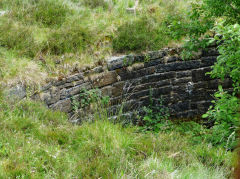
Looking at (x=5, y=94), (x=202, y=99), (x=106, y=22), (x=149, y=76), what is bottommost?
(x=202, y=99)

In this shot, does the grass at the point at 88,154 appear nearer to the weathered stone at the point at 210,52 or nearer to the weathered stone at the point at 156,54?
the weathered stone at the point at 156,54

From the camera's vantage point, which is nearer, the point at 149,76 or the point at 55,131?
the point at 55,131

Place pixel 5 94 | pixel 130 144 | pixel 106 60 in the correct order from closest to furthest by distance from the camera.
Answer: pixel 130 144
pixel 5 94
pixel 106 60

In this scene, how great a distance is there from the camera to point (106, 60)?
610 centimetres

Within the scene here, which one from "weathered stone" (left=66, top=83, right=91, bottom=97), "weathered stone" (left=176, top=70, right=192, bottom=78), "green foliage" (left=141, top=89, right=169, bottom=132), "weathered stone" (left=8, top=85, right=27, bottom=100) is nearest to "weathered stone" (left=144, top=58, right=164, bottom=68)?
"weathered stone" (left=176, top=70, right=192, bottom=78)

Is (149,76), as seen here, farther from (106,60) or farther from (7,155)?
(7,155)

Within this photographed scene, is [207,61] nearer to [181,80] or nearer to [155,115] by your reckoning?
[181,80]

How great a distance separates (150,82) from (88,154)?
375 cm

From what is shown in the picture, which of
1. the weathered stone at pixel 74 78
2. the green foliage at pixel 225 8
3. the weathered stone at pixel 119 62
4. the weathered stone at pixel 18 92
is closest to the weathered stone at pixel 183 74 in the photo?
the weathered stone at pixel 119 62

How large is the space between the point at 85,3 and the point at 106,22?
1470 mm

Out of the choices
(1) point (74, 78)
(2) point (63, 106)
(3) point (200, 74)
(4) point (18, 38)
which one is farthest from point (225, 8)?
(4) point (18, 38)

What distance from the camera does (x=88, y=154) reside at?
3.25m

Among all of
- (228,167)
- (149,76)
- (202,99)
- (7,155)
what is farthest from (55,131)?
(202,99)

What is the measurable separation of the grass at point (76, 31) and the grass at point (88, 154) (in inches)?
68.8
